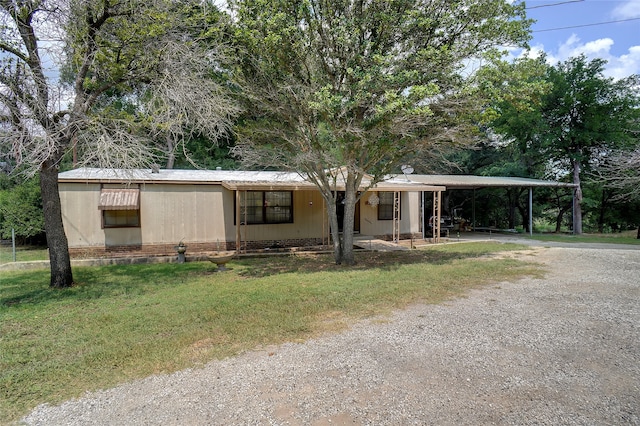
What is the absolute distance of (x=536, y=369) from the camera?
357 cm

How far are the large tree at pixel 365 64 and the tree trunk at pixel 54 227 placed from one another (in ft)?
13.4

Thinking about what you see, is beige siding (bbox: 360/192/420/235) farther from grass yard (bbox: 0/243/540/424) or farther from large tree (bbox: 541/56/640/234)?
large tree (bbox: 541/56/640/234)

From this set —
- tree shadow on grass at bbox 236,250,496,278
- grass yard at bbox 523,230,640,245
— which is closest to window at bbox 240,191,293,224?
tree shadow on grass at bbox 236,250,496,278

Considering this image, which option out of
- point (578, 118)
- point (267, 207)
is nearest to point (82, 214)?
point (267, 207)

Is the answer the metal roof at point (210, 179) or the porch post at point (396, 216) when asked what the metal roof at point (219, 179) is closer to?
the metal roof at point (210, 179)

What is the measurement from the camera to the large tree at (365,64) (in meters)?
7.46

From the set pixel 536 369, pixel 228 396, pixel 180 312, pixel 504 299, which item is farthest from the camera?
pixel 504 299

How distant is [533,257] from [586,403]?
28.2 ft

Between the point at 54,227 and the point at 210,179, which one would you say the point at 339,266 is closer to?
the point at 210,179

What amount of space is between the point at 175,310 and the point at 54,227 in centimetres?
328

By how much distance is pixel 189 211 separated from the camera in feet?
37.5

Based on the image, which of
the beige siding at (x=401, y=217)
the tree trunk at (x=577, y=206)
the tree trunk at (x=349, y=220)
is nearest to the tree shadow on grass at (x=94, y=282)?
the tree trunk at (x=349, y=220)

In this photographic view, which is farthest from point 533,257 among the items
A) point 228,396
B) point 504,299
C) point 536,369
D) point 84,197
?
point 84,197

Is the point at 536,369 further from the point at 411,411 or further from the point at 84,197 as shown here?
the point at 84,197
